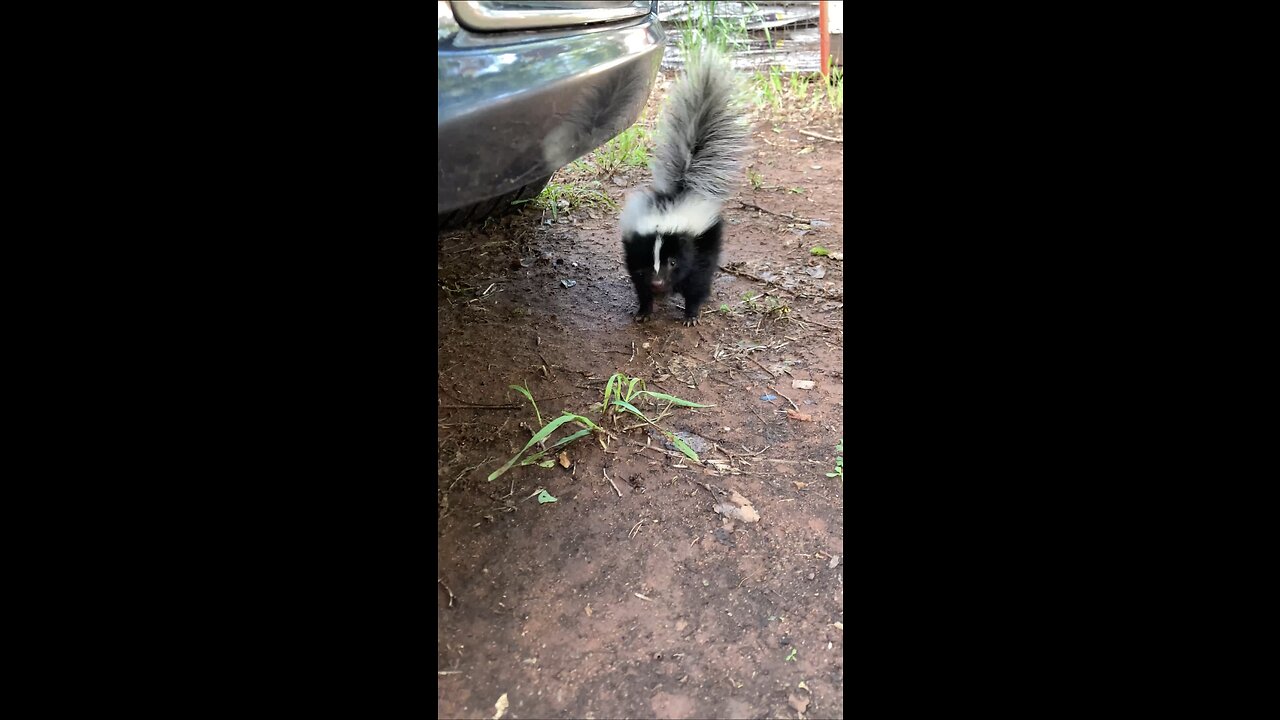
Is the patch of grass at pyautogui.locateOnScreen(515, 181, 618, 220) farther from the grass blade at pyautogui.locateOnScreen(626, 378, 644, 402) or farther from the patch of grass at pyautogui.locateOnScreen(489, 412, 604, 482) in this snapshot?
the patch of grass at pyautogui.locateOnScreen(489, 412, 604, 482)

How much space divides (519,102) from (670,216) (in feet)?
5.26

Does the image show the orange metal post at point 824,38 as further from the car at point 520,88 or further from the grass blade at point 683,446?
the grass blade at point 683,446

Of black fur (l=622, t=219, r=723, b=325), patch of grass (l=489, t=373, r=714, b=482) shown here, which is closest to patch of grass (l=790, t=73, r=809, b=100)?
black fur (l=622, t=219, r=723, b=325)

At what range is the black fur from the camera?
322 cm

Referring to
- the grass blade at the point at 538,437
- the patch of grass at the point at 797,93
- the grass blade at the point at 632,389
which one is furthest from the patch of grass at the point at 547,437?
the patch of grass at the point at 797,93

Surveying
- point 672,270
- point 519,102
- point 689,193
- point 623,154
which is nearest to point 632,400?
point 672,270

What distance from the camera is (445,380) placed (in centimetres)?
261

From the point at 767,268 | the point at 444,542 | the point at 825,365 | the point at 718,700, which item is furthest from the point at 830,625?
the point at 767,268

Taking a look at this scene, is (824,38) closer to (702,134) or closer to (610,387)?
(702,134)

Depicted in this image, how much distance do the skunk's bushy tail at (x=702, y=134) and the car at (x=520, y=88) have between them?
1.23 meters

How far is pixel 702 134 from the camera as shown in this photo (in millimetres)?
3438

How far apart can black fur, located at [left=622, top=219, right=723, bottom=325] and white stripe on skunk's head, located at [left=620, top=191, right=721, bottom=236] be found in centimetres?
3

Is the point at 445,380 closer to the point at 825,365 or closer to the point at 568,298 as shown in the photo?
the point at 568,298

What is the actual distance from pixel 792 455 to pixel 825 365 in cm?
60
